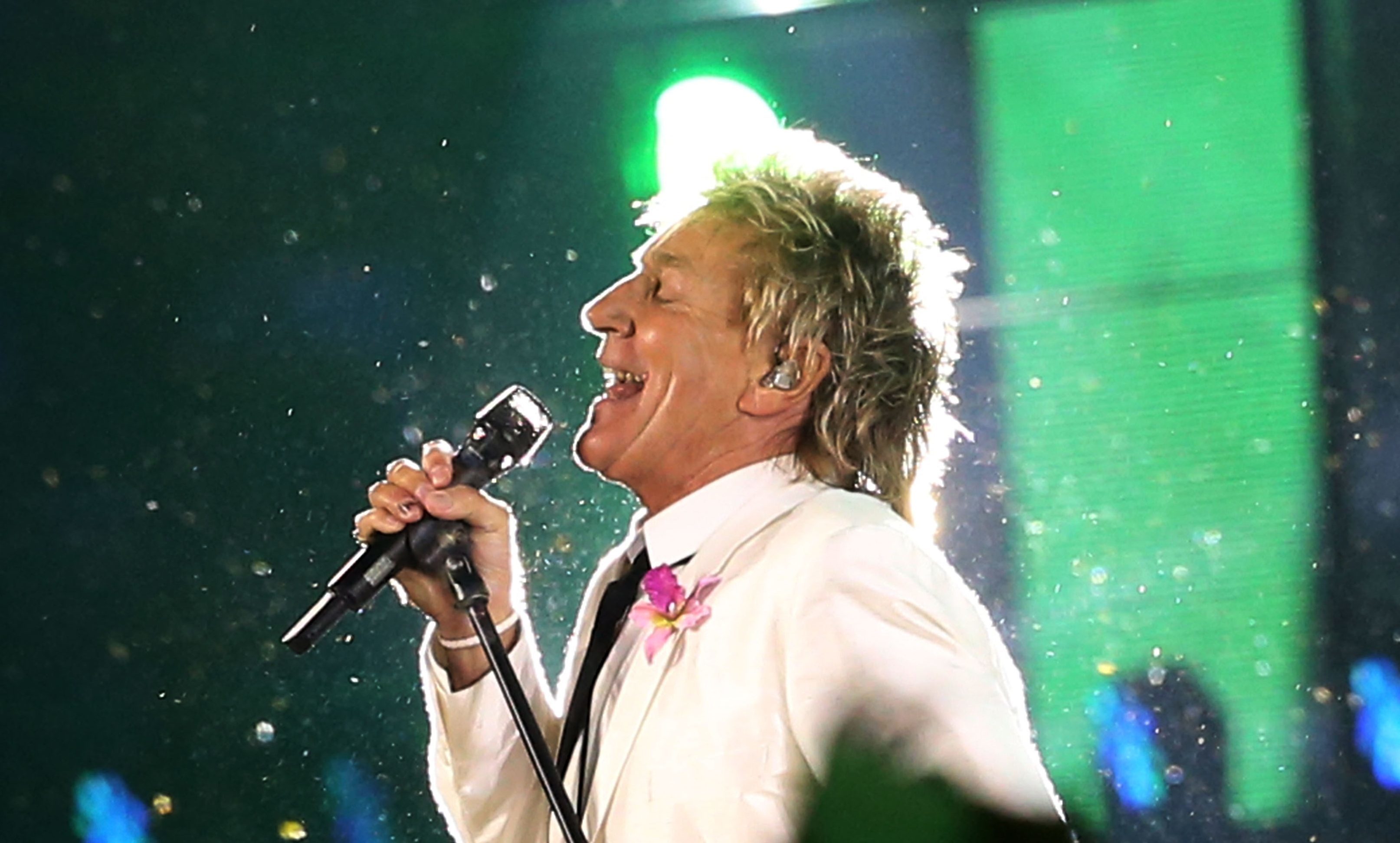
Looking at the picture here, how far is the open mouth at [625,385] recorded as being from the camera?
1857mm

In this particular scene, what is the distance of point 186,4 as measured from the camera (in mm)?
2996

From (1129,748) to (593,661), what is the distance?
4.18ft

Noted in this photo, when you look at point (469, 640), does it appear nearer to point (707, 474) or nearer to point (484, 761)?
point (484, 761)

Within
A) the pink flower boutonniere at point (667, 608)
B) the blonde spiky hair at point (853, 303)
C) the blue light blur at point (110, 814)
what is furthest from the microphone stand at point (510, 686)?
the blue light blur at point (110, 814)

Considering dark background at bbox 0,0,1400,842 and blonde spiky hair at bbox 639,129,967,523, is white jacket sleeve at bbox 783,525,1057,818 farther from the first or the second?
dark background at bbox 0,0,1400,842

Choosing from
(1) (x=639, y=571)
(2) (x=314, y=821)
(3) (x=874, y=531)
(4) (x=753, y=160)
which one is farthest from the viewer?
(2) (x=314, y=821)

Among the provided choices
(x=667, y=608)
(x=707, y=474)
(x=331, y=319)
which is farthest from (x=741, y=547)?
(x=331, y=319)

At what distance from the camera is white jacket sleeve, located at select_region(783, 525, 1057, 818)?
1.27 meters

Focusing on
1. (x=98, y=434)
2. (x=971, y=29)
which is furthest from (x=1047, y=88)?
(x=98, y=434)

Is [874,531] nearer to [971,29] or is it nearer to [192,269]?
[971,29]

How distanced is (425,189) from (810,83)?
2.18 feet

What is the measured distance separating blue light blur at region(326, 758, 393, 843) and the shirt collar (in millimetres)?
1167

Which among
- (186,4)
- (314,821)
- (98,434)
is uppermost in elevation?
(186,4)

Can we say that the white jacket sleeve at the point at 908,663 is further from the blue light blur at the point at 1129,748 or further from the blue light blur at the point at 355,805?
the blue light blur at the point at 355,805
